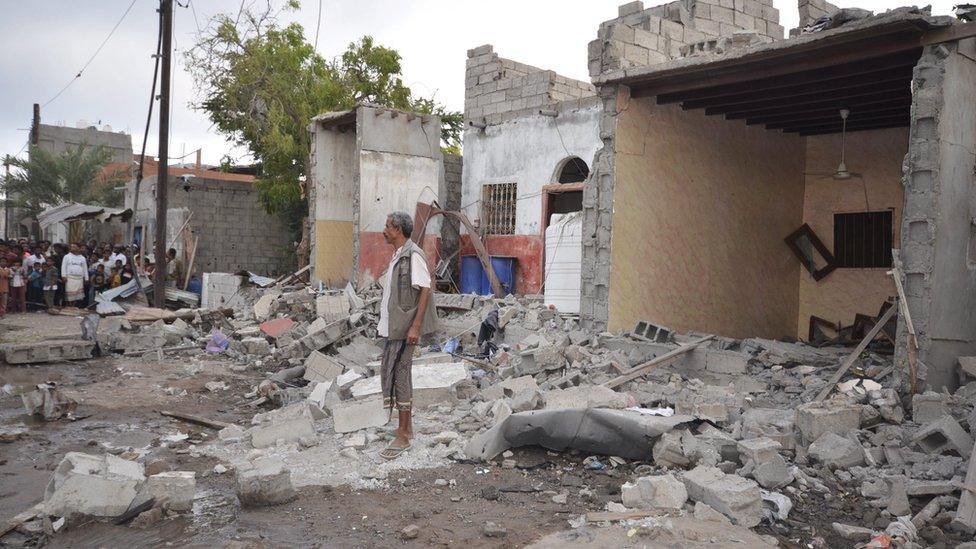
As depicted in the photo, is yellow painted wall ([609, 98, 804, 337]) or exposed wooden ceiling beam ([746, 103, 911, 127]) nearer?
yellow painted wall ([609, 98, 804, 337])

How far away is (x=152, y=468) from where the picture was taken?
5219 millimetres

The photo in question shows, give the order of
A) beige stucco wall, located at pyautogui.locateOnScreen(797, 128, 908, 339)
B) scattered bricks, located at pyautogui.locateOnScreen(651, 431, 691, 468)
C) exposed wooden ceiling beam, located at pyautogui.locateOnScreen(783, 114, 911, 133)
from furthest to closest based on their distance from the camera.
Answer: beige stucco wall, located at pyautogui.locateOnScreen(797, 128, 908, 339), exposed wooden ceiling beam, located at pyautogui.locateOnScreen(783, 114, 911, 133), scattered bricks, located at pyautogui.locateOnScreen(651, 431, 691, 468)

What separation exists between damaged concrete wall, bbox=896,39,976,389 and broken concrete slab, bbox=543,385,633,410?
262cm

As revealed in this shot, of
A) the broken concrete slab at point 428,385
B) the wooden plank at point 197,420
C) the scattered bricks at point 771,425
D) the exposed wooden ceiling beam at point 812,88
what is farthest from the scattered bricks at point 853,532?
the exposed wooden ceiling beam at point 812,88

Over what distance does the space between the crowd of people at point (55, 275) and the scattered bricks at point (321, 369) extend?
8.87m

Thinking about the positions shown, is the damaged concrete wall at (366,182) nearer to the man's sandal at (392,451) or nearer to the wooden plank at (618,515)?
the man's sandal at (392,451)

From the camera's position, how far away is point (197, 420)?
700cm

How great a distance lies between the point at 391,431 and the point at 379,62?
1563cm

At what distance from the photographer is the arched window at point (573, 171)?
48.7 ft

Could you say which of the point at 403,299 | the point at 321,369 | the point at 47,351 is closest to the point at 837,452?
the point at 403,299

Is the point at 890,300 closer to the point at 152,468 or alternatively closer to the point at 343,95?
the point at 152,468

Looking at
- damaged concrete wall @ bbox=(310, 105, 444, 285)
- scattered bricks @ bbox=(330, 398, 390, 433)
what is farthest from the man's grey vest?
damaged concrete wall @ bbox=(310, 105, 444, 285)

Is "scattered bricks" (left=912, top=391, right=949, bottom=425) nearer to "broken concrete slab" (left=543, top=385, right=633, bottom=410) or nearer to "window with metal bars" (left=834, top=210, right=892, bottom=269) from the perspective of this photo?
"broken concrete slab" (left=543, top=385, right=633, bottom=410)

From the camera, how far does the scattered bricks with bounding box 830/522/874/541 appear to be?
4176 millimetres
